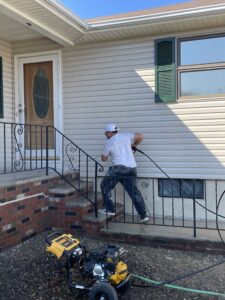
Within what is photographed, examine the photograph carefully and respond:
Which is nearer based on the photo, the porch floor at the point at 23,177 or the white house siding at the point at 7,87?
the porch floor at the point at 23,177

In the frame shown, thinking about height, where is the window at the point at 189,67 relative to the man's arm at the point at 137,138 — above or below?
above

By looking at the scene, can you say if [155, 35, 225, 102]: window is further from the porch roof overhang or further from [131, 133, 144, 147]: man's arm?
[131, 133, 144, 147]: man's arm

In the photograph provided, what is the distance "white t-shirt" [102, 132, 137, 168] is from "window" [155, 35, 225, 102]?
943 millimetres

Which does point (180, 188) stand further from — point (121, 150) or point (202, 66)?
point (202, 66)

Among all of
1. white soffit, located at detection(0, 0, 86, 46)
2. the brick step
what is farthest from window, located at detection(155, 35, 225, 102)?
the brick step

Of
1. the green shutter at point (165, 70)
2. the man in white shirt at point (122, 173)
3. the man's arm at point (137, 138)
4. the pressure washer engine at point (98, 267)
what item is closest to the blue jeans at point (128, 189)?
the man in white shirt at point (122, 173)

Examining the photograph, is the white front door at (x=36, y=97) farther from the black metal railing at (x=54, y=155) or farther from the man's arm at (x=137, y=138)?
the man's arm at (x=137, y=138)

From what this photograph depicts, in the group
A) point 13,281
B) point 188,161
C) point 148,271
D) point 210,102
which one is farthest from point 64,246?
point 210,102

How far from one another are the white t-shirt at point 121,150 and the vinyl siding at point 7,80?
223 centimetres

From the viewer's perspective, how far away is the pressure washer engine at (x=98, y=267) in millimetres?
3271

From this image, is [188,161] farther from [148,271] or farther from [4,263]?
[4,263]

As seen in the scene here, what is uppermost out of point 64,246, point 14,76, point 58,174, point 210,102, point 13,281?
point 14,76

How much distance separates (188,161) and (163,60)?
168cm

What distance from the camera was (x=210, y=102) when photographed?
18.9ft
